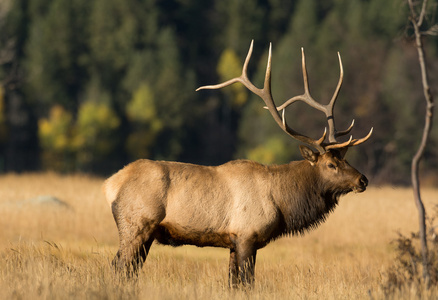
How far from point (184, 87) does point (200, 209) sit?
54.5 meters

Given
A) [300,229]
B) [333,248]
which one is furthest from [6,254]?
[333,248]

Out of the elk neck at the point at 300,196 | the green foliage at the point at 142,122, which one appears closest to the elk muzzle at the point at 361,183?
the elk neck at the point at 300,196

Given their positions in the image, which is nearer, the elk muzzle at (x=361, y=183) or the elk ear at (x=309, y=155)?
the elk muzzle at (x=361, y=183)

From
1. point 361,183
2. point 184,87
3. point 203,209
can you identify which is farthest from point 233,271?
point 184,87

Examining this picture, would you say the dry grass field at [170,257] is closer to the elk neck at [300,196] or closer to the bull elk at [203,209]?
the bull elk at [203,209]

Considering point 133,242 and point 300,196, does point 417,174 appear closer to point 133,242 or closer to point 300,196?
point 300,196

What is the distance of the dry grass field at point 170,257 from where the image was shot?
266 inches

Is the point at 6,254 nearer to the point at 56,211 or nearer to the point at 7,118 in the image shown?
the point at 56,211

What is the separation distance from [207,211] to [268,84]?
5.55 ft

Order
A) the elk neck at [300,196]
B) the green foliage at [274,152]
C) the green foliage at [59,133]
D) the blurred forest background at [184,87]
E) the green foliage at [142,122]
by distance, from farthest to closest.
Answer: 1. the green foliage at [142,122]
2. the green foliage at [59,133]
3. the green foliage at [274,152]
4. the blurred forest background at [184,87]
5. the elk neck at [300,196]

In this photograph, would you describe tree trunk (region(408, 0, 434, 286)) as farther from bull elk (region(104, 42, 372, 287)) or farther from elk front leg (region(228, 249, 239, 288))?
elk front leg (region(228, 249, 239, 288))

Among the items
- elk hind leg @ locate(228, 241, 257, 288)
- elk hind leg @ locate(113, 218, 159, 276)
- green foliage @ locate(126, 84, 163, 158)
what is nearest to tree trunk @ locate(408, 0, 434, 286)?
elk hind leg @ locate(228, 241, 257, 288)

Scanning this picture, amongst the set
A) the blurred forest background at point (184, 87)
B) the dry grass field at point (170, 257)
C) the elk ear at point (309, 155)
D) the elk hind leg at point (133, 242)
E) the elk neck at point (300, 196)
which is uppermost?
the blurred forest background at point (184, 87)

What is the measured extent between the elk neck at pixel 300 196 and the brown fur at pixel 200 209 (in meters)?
0.01
